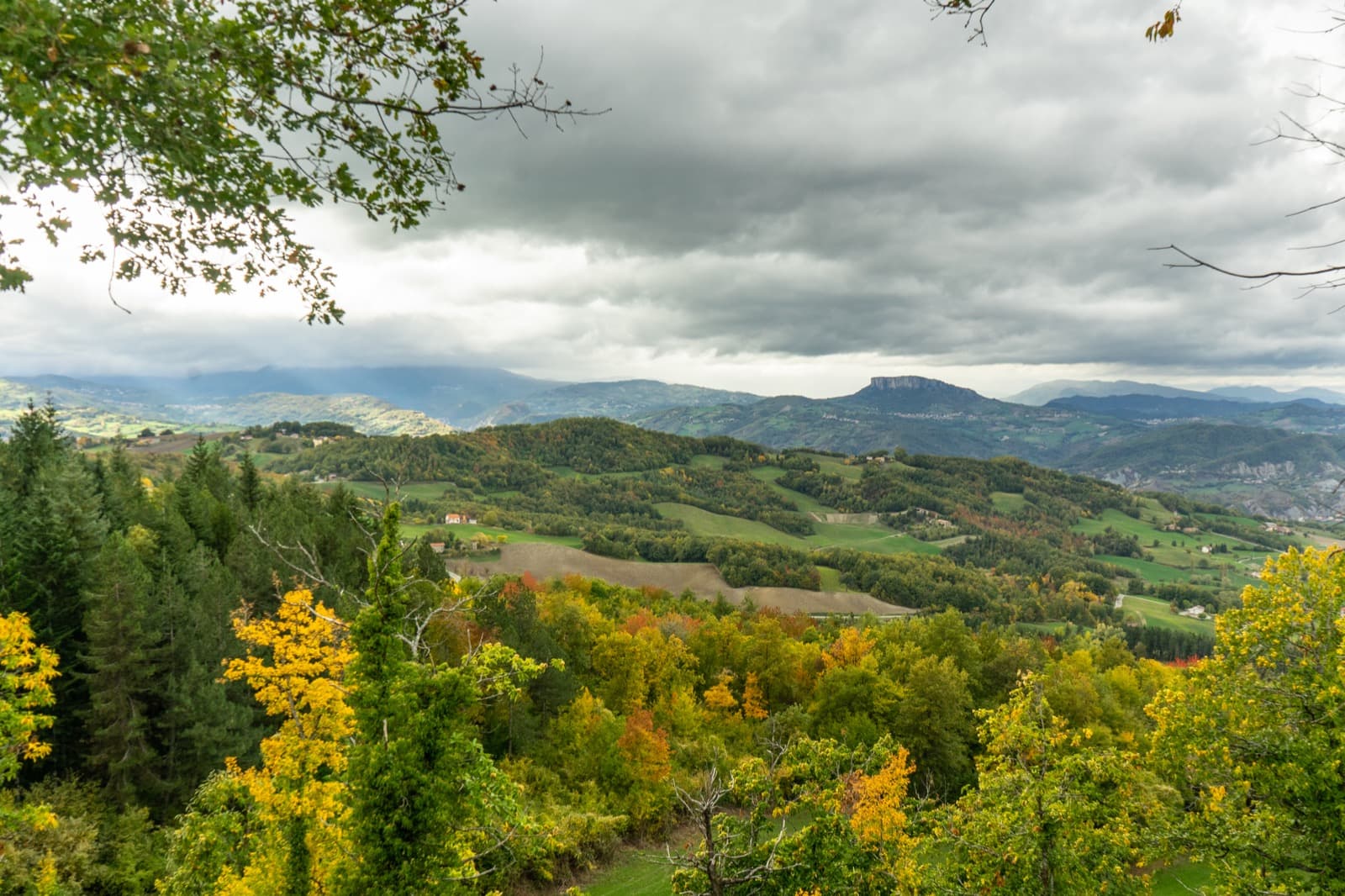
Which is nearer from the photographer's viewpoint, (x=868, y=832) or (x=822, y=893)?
(x=822, y=893)

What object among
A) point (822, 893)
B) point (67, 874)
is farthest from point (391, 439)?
point (822, 893)

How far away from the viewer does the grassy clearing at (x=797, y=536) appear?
15550cm

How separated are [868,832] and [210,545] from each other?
41.9 metres

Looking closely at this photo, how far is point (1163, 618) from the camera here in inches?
4572

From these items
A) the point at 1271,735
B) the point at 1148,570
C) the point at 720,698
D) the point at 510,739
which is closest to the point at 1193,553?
the point at 1148,570

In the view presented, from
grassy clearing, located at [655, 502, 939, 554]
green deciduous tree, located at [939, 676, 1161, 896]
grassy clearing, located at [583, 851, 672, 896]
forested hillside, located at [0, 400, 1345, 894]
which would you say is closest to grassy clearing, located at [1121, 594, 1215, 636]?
grassy clearing, located at [655, 502, 939, 554]

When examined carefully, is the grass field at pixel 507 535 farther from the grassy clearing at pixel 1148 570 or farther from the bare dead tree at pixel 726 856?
the grassy clearing at pixel 1148 570

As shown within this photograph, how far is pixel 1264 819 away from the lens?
12.9m

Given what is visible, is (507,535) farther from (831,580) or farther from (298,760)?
(298,760)

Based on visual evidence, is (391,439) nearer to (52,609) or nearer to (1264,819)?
(52,609)

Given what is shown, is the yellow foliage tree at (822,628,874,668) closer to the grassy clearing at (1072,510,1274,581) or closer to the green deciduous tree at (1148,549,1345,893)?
the green deciduous tree at (1148,549,1345,893)

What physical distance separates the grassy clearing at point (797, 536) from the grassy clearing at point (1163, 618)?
1811 inches

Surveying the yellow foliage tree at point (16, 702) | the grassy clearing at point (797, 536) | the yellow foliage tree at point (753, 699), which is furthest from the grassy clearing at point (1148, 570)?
the yellow foliage tree at point (16, 702)

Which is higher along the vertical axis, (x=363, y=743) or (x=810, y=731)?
(x=363, y=743)
